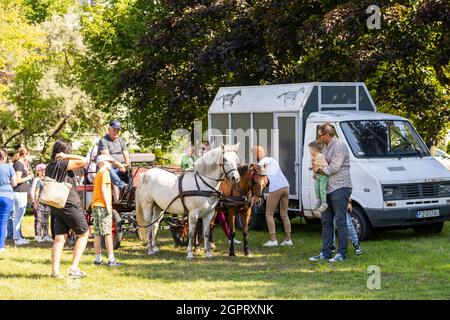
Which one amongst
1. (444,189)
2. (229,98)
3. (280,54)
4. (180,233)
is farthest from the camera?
(280,54)

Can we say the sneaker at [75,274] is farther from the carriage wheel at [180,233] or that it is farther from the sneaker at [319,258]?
the sneaker at [319,258]

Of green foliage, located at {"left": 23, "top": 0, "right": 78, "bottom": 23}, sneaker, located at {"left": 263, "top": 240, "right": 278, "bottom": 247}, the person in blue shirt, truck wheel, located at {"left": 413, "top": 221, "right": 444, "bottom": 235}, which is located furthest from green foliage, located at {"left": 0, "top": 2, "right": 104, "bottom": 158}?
truck wheel, located at {"left": 413, "top": 221, "right": 444, "bottom": 235}

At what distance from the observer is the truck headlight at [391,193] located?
1423 cm

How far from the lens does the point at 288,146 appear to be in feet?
53.3

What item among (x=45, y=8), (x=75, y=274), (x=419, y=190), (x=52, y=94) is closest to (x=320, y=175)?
(x=419, y=190)

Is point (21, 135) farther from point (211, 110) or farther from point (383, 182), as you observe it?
point (383, 182)

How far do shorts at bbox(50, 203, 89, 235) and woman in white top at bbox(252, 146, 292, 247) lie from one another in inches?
174

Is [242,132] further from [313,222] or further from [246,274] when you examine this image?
[246,274]

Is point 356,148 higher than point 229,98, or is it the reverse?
point 229,98

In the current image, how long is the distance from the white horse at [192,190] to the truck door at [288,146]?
3138 mm

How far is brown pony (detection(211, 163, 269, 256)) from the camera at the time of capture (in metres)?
13.4

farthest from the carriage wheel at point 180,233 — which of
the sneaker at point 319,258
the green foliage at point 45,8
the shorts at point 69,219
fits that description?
the green foliage at point 45,8

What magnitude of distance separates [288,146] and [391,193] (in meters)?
2.74

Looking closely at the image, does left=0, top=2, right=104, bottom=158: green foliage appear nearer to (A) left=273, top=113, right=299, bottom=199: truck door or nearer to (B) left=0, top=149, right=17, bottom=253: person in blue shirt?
(A) left=273, top=113, right=299, bottom=199: truck door
